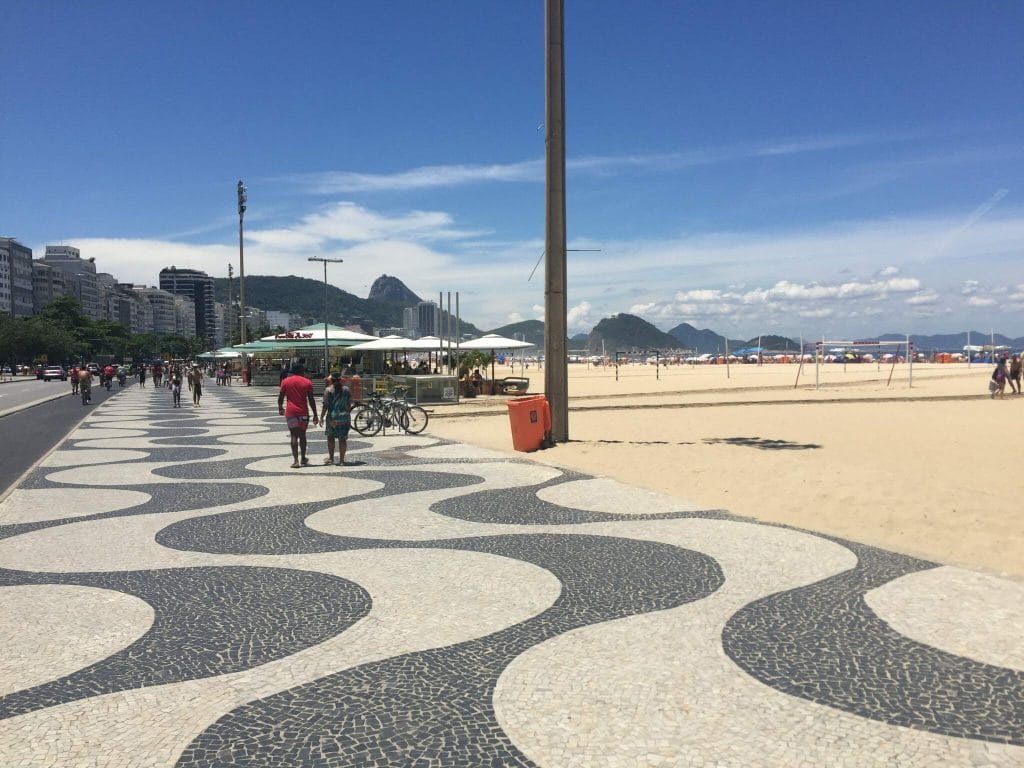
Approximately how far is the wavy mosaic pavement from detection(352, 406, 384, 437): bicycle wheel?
8.06 meters

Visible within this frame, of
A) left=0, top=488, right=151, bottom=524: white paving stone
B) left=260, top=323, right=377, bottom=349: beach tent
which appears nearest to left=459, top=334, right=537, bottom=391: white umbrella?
left=260, top=323, right=377, bottom=349: beach tent

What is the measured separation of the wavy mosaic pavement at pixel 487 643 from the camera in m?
3.05

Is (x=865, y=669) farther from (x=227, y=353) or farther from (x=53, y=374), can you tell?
(x=53, y=374)

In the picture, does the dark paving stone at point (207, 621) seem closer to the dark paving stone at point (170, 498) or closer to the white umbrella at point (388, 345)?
the dark paving stone at point (170, 498)

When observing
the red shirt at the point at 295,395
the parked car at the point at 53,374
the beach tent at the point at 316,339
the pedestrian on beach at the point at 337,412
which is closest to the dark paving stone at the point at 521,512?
the pedestrian on beach at the point at 337,412

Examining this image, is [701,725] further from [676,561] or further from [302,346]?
[302,346]

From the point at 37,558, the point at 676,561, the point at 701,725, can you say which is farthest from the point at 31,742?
the point at 676,561

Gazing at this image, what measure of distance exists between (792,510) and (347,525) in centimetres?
434

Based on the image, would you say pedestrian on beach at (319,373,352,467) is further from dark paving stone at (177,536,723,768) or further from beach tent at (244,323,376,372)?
beach tent at (244,323,376,372)

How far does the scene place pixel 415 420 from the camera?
54.4 ft

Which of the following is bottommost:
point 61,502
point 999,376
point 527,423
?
point 61,502

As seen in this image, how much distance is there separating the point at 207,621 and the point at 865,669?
352 cm

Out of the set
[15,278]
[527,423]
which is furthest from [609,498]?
[15,278]

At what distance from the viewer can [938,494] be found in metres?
8.20
